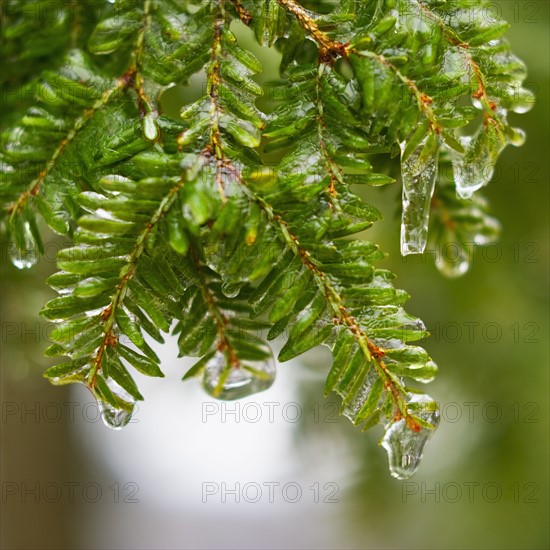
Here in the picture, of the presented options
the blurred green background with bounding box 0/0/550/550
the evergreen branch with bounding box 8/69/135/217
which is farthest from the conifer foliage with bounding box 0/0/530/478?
the blurred green background with bounding box 0/0/550/550

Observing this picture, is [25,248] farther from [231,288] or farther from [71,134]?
[231,288]

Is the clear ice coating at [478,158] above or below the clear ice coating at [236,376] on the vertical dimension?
above

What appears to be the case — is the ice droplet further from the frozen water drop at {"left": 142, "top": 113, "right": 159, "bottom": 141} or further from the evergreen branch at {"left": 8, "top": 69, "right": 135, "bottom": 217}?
the frozen water drop at {"left": 142, "top": 113, "right": 159, "bottom": 141}

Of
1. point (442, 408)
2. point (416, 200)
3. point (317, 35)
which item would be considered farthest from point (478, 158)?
point (442, 408)

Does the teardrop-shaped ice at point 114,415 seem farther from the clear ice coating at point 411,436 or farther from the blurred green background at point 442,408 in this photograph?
the blurred green background at point 442,408

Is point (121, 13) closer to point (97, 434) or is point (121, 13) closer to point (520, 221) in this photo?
point (520, 221)

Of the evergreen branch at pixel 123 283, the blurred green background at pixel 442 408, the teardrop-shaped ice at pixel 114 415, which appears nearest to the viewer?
the evergreen branch at pixel 123 283

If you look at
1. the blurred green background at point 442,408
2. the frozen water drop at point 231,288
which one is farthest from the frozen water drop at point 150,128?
the blurred green background at point 442,408
